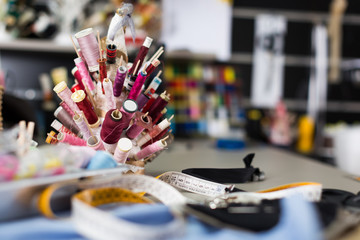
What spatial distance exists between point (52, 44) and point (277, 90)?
1811mm

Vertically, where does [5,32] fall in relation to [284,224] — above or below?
above

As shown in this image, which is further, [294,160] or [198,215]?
[294,160]

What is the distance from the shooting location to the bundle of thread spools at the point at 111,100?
0.61 m

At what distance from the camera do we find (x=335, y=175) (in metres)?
0.91

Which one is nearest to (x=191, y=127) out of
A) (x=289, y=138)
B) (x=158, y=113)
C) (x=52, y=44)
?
(x=289, y=138)

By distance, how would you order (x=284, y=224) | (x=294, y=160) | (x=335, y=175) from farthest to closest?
1. (x=294, y=160)
2. (x=335, y=175)
3. (x=284, y=224)

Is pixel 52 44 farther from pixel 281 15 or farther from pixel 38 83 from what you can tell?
pixel 281 15

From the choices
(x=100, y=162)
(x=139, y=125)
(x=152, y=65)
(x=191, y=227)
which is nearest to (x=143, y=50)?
(x=152, y=65)

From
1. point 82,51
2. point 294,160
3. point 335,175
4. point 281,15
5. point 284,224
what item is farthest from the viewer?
point 281,15

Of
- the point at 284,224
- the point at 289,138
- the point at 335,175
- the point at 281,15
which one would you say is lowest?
the point at 289,138

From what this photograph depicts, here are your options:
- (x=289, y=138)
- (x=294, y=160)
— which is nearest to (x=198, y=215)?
(x=294, y=160)

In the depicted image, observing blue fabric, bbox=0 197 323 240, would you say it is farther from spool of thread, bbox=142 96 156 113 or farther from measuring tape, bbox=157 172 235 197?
spool of thread, bbox=142 96 156 113

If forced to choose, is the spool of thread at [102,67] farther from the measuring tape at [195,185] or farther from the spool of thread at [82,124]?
the measuring tape at [195,185]

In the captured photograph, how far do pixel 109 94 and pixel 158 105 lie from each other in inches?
4.3
